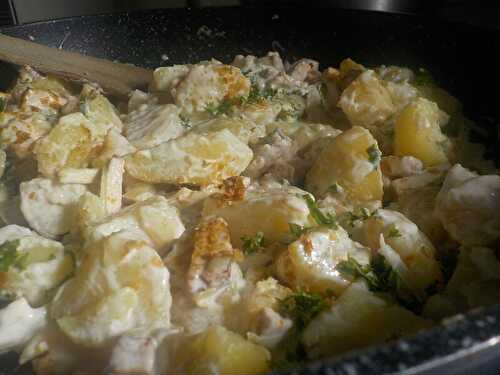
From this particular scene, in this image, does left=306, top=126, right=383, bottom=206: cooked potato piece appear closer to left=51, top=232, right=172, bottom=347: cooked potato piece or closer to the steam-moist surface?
the steam-moist surface

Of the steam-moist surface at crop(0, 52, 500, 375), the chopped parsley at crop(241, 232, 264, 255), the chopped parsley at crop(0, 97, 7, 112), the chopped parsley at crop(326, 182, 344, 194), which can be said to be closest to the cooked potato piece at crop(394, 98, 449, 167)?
the steam-moist surface at crop(0, 52, 500, 375)

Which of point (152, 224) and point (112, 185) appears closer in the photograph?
point (152, 224)

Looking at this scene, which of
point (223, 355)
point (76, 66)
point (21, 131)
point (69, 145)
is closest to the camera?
point (223, 355)

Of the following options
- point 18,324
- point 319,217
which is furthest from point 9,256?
point 319,217

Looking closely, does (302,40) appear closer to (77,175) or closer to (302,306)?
(77,175)

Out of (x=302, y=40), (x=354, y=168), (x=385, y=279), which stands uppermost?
(x=302, y=40)

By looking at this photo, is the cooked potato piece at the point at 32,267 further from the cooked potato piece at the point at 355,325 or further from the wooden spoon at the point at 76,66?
the wooden spoon at the point at 76,66

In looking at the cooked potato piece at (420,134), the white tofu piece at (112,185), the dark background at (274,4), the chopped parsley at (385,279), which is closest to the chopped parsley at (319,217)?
the chopped parsley at (385,279)
